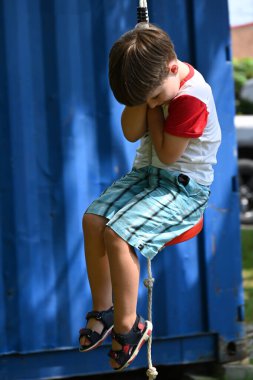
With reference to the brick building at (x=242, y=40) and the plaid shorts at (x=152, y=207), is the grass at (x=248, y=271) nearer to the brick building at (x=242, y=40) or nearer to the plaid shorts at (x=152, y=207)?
the plaid shorts at (x=152, y=207)

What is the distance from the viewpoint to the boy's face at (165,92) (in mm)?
3626

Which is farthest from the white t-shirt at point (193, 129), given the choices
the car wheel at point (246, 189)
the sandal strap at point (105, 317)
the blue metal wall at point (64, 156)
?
the car wheel at point (246, 189)

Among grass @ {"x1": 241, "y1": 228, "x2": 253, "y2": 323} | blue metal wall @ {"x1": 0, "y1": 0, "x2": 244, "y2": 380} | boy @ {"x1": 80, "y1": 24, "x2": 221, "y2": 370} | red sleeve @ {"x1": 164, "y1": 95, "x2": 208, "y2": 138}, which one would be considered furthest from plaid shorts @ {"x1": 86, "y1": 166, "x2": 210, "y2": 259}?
grass @ {"x1": 241, "y1": 228, "x2": 253, "y2": 323}

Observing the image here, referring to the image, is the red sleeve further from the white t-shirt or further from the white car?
the white car

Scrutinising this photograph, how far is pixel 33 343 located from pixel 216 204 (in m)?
1.49

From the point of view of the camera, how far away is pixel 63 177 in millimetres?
6172

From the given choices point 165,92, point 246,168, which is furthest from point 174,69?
point 246,168

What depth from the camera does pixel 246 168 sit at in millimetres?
12461

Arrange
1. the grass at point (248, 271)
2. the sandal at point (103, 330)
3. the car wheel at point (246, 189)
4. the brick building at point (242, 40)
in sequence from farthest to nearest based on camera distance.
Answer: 1. the brick building at point (242, 40)
2. the car wheel at point (246, 189)
3. the grass at point (248, 271)
4. the sandal at point (103, 330)

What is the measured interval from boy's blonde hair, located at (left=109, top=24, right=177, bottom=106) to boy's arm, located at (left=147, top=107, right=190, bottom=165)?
199mm

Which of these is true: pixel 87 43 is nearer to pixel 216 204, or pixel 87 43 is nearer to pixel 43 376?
pixel 216 204

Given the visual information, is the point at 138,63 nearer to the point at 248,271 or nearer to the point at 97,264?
the point at 97,264

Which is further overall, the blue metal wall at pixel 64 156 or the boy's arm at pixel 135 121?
the blue metal wall at pixel 64 156

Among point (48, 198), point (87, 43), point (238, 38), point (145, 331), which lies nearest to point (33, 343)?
point (48, 198)
